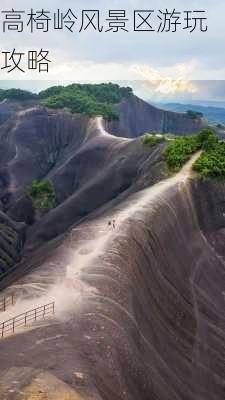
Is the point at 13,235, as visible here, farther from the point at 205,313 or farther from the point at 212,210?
the point at 205,313

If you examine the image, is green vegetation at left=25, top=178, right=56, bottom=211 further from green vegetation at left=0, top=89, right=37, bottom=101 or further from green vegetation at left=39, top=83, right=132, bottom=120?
green vegetation at left=0, top=89, right=37, bottom=101

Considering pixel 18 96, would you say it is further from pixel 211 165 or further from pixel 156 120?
pixel 211 165

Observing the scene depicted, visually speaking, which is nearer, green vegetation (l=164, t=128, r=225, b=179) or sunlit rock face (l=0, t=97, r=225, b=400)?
sunlit rock face (l=0, t=97, r=225, b=400)

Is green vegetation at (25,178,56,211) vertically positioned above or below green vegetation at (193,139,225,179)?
below

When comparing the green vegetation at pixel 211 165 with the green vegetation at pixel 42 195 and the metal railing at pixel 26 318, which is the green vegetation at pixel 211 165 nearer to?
the green vegetation at pixel 42 195

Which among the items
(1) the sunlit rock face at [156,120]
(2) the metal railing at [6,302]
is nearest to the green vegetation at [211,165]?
(2) the metal railing at [6,302]

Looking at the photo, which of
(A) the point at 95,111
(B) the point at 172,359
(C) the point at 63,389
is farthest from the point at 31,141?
(C) the point at 63,389

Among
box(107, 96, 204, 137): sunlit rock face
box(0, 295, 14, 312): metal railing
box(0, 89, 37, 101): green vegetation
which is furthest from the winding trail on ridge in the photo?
box(0, 89, 37, 101): green vegetation
